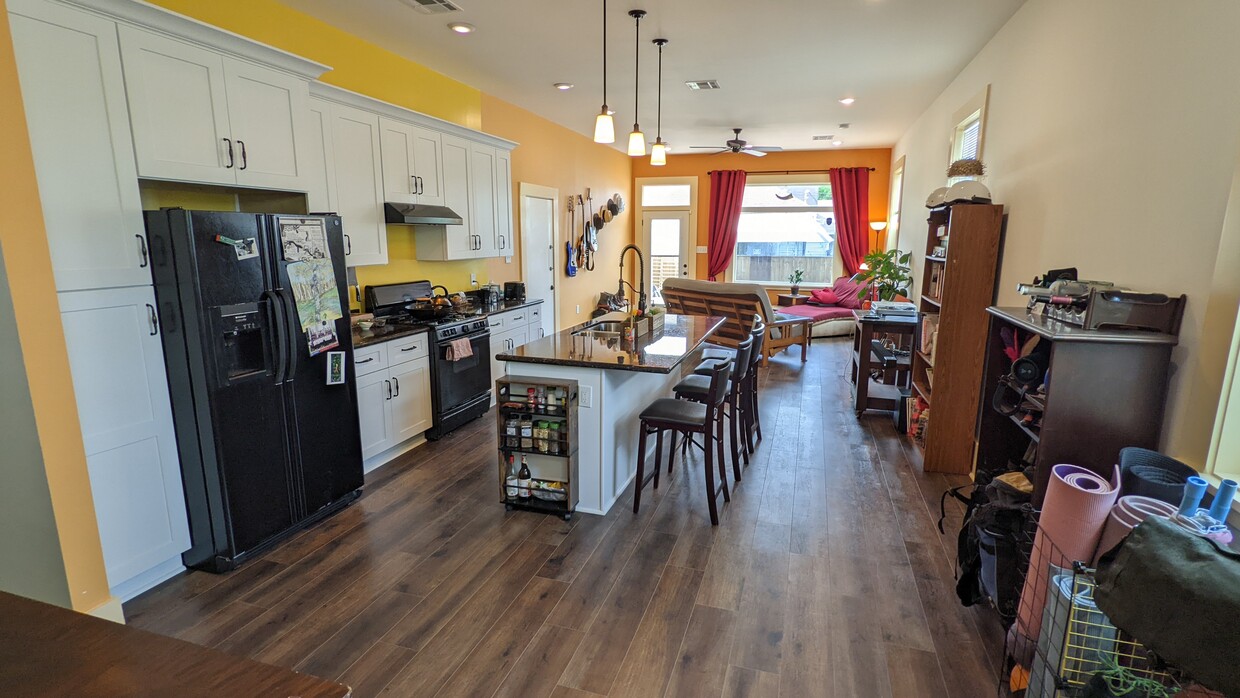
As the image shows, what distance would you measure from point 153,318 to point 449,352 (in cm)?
188

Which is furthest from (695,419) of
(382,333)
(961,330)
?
(382,333)

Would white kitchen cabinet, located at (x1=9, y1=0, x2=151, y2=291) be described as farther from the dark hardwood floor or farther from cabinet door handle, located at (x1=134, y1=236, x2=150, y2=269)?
the dark hardwood floor

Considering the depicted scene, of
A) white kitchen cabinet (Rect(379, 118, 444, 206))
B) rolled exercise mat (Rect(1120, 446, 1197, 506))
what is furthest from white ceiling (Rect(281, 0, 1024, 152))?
rolled exercise mat (Rect(1120, 446, 1197, 506))

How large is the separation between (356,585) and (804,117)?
6.55 m

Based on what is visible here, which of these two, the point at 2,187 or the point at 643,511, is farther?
the point at 643,511

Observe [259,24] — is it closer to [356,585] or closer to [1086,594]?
[356,585]

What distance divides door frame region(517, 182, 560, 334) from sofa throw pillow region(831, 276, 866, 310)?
4.19 m

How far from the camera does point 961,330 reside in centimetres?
346

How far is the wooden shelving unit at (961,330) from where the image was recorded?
338cm

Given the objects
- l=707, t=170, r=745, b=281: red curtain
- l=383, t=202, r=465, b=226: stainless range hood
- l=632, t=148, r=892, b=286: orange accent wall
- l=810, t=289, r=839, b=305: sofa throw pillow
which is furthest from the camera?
l=707, t=170, r=745, b=281: red curtain

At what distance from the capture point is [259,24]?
10.9 feet

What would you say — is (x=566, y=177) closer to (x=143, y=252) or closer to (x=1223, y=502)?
(x=143, y=252)

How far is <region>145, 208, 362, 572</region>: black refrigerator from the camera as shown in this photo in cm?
237

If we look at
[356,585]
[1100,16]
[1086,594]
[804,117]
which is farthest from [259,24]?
[804,117]
